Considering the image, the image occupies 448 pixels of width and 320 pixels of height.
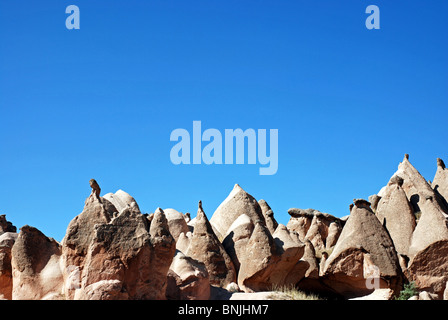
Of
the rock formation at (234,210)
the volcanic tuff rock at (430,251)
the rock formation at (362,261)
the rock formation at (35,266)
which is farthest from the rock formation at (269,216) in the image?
the rock formation at (35,266)

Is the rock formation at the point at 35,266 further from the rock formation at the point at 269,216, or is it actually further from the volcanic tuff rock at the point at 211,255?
the rock formation at the point at 269,216

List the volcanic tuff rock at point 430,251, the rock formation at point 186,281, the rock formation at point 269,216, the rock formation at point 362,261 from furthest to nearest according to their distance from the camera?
the rock formation at point 269,216, the volcanic tuff rock at point 430,251, the rock formation at point 362,261, the rock formation at point 186,281

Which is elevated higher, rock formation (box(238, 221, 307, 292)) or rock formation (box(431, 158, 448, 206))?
rock formation (box(431, 158, 448, 206))

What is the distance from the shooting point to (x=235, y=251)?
16.8m

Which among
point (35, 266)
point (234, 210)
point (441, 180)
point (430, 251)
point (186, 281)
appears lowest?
point (186, 281)

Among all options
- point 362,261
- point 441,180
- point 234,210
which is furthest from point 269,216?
point 441,180

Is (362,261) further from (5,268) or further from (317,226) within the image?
(5,268)

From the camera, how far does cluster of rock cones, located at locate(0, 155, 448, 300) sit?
11.2 meters

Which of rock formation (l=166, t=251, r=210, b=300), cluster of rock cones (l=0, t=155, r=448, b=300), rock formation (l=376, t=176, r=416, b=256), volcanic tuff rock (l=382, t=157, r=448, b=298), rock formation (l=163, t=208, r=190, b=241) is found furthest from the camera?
rock formation (l=163, t=208, r=190, b=241)

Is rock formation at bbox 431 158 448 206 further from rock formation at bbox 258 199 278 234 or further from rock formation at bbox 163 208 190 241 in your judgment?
rock formation at bbox 163 208 190 241

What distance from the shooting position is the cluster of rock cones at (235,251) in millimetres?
11164

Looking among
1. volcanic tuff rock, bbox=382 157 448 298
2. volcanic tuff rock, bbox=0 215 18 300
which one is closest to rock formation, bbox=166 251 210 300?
volcanic tuff rock, bbox=0 215 18 300
